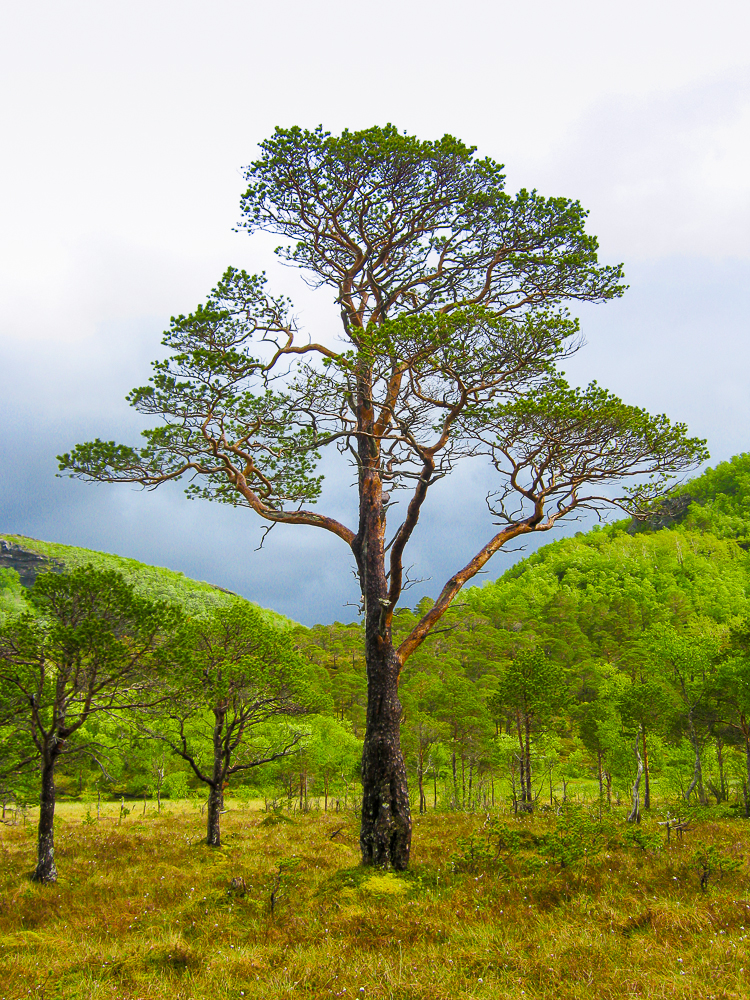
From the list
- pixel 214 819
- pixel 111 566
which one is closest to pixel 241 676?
pixel 214 819

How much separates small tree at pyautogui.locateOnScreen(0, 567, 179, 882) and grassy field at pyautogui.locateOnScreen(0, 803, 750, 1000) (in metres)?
2.84

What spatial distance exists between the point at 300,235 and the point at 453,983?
545 inches

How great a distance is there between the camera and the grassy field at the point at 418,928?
5.57 meters

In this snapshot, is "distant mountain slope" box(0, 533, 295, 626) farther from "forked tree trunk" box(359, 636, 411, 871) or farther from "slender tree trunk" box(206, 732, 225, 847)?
"forked tree trunk" box(359, 636, 411, 871)

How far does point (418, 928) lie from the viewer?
7.29 m

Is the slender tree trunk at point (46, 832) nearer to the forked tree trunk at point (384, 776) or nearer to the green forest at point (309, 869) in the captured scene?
the green forest at point (309, 869)

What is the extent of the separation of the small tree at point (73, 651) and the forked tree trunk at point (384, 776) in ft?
18.8

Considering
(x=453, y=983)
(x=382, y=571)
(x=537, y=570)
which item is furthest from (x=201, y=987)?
(x=537, y=570)

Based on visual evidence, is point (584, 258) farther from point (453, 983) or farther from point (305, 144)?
point (453, 983)

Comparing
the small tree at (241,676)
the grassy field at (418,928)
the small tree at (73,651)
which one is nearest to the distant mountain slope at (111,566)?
the small tree at (241,676)

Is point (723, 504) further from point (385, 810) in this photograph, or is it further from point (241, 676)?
point (385, 810)

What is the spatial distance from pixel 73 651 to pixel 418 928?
9.22m

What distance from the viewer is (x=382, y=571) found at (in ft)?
40.4

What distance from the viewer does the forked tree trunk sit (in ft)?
34.3
